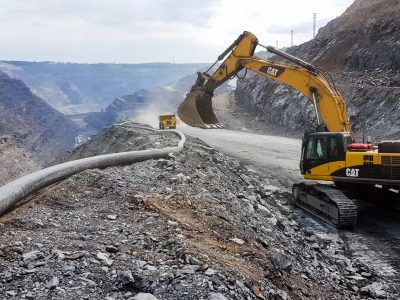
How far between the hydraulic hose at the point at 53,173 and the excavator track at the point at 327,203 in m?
4.05

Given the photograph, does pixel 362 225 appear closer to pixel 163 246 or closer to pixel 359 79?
pixel 163 246

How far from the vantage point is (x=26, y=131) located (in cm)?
9769

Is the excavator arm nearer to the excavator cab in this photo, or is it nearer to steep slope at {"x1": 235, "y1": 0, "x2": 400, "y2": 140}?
the excavator cab

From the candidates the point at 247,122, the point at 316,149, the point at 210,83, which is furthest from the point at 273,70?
the point at 247,122

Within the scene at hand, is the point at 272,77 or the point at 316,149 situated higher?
the point at 272,77

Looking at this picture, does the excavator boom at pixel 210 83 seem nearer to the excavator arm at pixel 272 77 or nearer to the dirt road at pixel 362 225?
the excavator arm at pixel 272 77

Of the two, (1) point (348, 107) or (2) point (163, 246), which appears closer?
(2) point (163, 246)

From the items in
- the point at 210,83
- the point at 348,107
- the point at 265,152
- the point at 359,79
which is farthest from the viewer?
the point at 359,79

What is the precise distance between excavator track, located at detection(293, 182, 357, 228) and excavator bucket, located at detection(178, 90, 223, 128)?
624 cm

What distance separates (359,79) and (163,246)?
2690 centimetres

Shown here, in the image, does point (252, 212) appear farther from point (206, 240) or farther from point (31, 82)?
point (31, 82)

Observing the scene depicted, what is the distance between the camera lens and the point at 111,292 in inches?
208

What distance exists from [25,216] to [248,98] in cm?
3822

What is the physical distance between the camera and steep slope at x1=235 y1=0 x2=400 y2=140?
2528 centimetres
